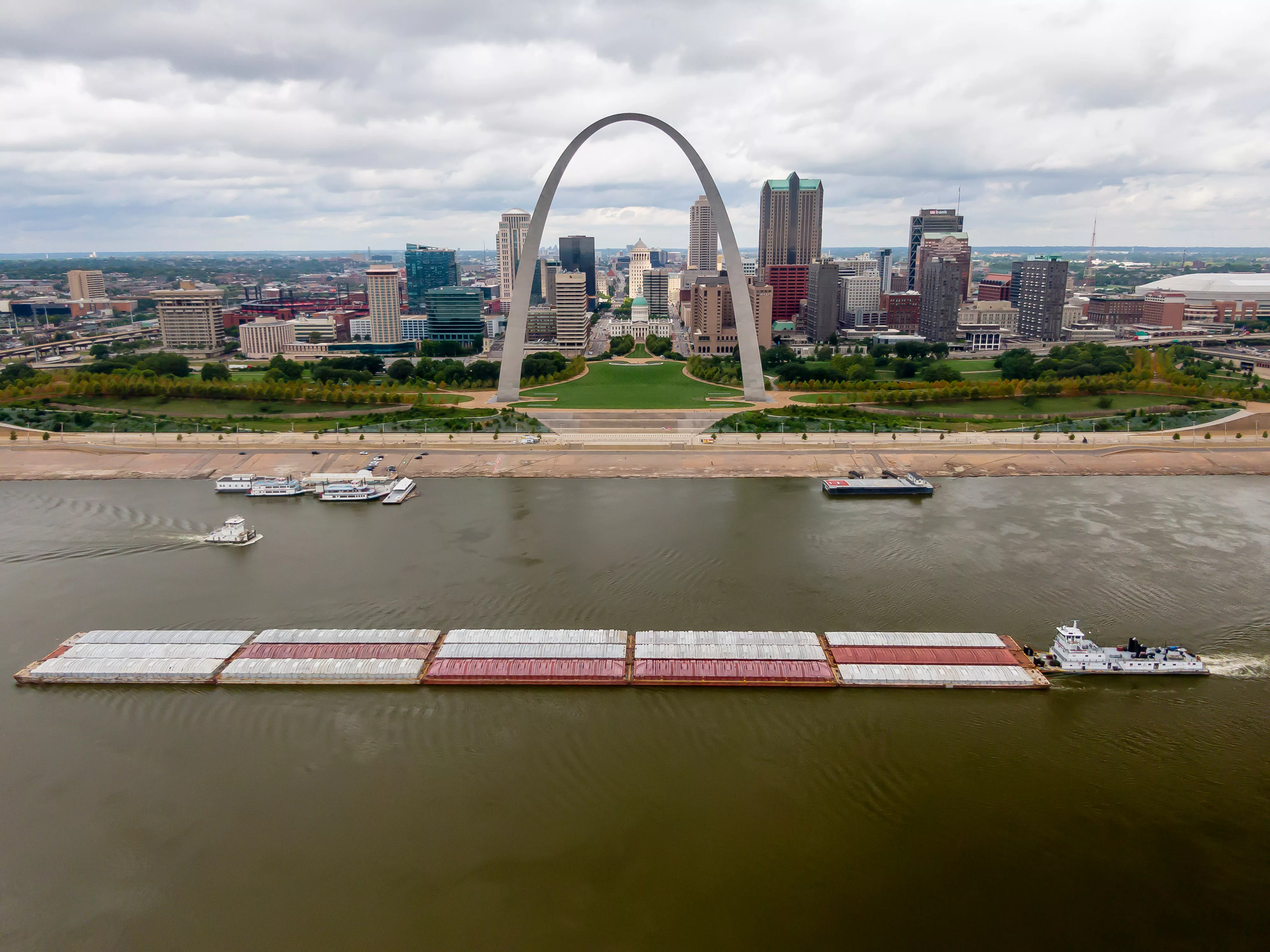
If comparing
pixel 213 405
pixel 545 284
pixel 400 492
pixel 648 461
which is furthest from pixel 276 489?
pixel 545 284

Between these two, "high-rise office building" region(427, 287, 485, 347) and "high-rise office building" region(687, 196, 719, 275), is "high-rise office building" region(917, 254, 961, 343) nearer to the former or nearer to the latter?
"high-rise office building" region(427, 287, 485, 347)

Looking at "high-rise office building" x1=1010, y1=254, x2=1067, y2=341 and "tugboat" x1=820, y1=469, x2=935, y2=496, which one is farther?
"high-rise office building" x1=1010, y1=254, x2=1067, y2=341

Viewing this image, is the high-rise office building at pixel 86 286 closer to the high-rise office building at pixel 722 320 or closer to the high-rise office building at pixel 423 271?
the high-rise office building at pixel 423 271

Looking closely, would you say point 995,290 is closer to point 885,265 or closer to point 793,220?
point 793,220

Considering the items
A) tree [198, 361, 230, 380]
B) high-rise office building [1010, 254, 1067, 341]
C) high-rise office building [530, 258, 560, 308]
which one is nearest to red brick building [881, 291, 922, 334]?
high-rise office building [1010, 254, 1067, 341]

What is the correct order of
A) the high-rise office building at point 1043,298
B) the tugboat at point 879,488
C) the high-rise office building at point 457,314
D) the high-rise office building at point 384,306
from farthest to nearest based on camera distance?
1. the high-rise office building at point 1043,298
2. the high-rise office building at point 384,306
3. the high-rise office building at point 457,314
4. the tugboat at point 879,488

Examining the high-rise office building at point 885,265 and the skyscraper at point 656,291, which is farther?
the high-rise office building at point 885,265

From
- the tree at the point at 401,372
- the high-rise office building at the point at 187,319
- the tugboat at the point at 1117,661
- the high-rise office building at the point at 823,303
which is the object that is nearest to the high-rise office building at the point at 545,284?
the high-rise office building at the point at 823,303
